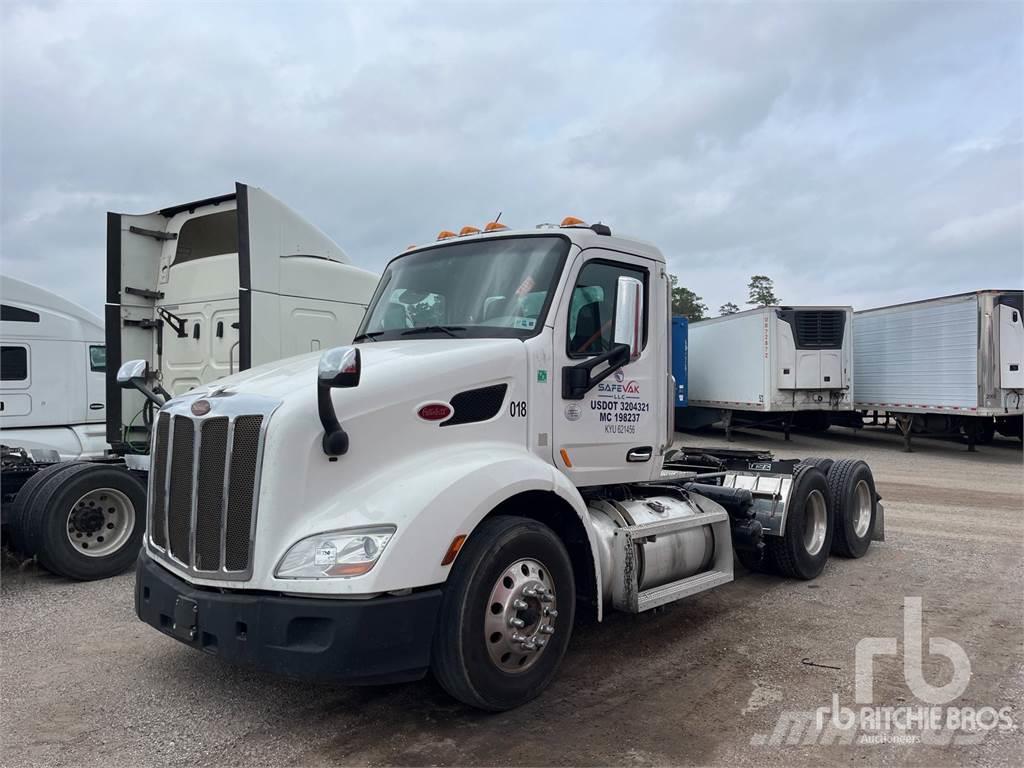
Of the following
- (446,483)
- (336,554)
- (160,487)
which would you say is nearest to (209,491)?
(160,487)

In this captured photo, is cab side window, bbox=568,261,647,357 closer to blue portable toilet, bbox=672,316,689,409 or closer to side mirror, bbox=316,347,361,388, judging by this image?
side mirror, bbox=316,347,361,388

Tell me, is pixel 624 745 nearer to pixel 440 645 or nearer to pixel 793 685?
pixel 440 645

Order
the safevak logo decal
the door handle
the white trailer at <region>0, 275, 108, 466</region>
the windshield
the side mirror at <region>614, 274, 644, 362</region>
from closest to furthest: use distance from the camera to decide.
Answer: the side mirror at <region>614, 274, 644, 362</region> → the windshield → the safevak logo decal → the door handle → the white trailer at <region>0, 275, 108, 466</region>

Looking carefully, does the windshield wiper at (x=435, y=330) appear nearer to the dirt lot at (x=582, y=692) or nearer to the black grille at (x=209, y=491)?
the black grille at (x=209, y=491)

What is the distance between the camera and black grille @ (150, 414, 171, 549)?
426 centimetres

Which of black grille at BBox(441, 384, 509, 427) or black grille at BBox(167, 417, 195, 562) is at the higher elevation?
black grille at BBox(441, 384, 509, 427)

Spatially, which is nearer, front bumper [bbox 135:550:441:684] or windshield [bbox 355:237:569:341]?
front bumper [bbox 135:550:441:684]

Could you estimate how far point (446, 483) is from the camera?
12.4 ft

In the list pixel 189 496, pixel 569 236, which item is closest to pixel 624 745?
pixel 189 496

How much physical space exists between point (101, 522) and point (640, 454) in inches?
196

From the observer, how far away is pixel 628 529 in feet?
16.4

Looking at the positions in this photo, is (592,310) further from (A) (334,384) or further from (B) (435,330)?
(A) (334,384)

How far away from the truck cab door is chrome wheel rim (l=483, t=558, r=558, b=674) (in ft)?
2.82
